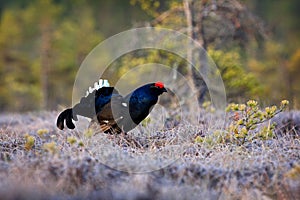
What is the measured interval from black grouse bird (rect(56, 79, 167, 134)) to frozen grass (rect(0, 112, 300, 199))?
1.30 feet

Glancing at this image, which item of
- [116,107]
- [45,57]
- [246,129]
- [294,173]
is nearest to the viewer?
[294,173]

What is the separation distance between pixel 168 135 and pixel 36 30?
13.9 metres

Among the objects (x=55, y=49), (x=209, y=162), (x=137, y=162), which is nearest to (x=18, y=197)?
(x=137, y=162)

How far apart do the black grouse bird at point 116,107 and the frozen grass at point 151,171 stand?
0.40 meters

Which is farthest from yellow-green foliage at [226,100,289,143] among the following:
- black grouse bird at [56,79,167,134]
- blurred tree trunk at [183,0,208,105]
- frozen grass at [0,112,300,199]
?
blurred tree trunk at [183,0,208,105]

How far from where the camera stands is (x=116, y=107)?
4719 mm

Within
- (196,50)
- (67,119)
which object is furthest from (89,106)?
(196,50)

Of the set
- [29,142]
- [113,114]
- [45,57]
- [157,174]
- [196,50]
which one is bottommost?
[157,174]

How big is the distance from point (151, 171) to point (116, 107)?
1256mm

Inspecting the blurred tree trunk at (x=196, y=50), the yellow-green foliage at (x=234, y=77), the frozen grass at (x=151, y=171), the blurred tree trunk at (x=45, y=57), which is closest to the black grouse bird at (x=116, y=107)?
the frozen grass at (x=151, y=171)

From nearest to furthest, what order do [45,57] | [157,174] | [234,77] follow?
[157,174]
[234,77]
[45,57]

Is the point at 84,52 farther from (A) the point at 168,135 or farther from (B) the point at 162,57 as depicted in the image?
(A) the point at 168,135

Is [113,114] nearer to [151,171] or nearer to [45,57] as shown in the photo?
[151,171]

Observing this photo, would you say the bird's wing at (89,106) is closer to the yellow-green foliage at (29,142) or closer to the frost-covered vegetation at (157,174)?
the frost-covered vegetation at (157,174)
